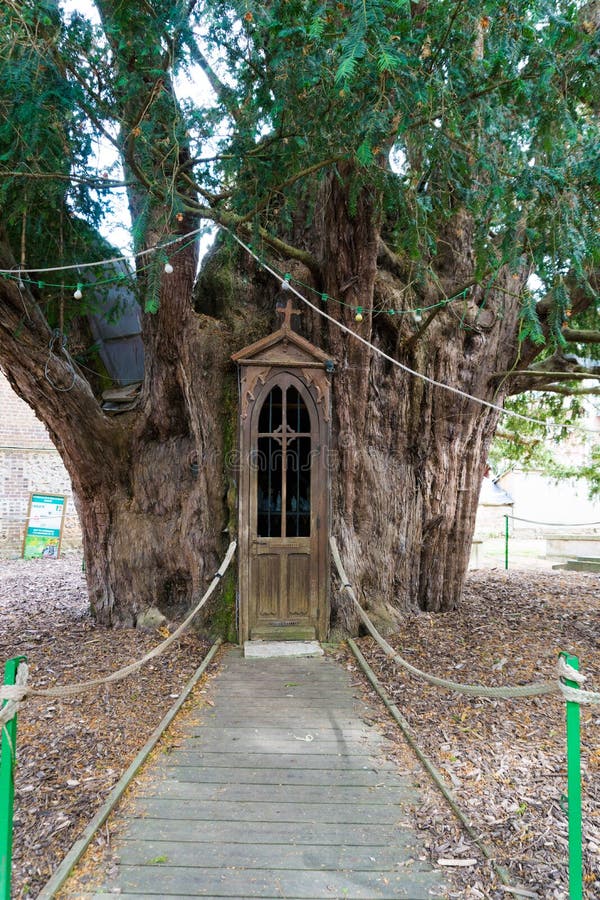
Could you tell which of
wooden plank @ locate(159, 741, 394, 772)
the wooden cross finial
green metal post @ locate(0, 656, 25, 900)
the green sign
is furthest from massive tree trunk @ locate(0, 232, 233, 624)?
the green sign

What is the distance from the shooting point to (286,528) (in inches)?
259

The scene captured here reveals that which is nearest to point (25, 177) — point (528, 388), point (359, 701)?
point (359, 701)

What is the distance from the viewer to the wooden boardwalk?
8.65 ft

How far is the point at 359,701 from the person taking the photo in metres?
4.78

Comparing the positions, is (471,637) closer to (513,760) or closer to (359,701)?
(359,701)

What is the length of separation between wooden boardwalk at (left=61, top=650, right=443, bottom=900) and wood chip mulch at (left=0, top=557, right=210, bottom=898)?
28 centimetres

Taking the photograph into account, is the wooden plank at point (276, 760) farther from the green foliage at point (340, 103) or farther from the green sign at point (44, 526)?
the green sign at point (44, 526)

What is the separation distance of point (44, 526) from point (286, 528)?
1007cm

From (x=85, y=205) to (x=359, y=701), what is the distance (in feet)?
19.3

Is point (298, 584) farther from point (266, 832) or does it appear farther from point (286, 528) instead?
point (266, 832)

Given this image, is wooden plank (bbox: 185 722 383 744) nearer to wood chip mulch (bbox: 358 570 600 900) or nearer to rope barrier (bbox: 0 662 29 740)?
wood chip mulch (bbox: 358 570 600 900)

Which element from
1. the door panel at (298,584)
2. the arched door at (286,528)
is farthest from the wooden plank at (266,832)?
the door panel at (298,584)

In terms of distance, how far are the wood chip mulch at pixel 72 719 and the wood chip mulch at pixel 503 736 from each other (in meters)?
1.91

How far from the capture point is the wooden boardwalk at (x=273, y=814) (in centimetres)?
264
